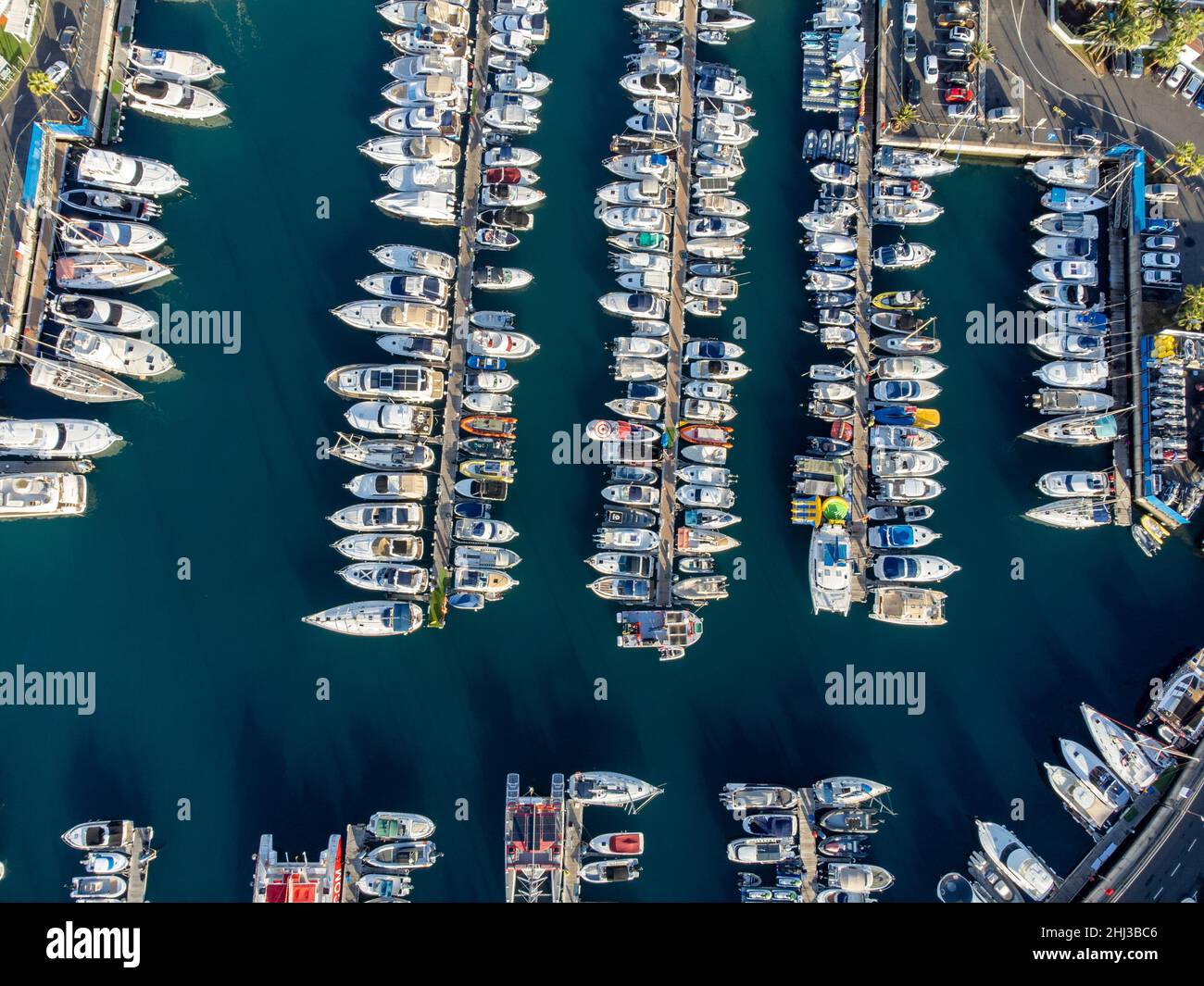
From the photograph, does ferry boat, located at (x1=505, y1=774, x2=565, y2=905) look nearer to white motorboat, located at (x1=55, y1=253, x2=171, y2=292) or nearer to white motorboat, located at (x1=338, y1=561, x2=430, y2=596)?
white motorboat, located at (x1=338, y1=561, x2=430, y2=596)

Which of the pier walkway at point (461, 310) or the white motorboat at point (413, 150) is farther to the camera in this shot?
the white motorboat at point (413, 150)

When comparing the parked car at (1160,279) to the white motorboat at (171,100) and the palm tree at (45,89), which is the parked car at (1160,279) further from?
the palm tree at (45,89)

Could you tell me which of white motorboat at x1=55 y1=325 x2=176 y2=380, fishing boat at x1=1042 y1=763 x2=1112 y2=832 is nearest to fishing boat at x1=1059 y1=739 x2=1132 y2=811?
fishing boat at x1=1042 y1=763 x2=1112 y2=832

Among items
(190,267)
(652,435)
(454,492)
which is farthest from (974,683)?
(190,267)

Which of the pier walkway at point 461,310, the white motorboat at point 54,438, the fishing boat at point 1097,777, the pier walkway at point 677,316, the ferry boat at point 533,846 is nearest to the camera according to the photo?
the ferry boat at point 533,846

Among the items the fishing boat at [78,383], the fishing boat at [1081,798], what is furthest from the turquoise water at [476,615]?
the fishing boat at [78,383]
